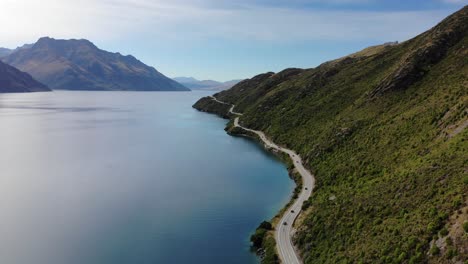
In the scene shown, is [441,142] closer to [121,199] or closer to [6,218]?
[121,199]

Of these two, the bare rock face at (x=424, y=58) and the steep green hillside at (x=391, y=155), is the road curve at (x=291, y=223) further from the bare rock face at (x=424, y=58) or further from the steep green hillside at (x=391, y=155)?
the bare rock face at (x=424, y=58)

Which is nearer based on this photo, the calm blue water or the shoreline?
the shoreline

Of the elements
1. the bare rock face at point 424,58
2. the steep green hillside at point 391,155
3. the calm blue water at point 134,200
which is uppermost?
the bare rock face at point 424,58

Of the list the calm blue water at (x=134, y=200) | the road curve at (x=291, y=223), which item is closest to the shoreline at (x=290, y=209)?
the road curve at (x=291, y=223)

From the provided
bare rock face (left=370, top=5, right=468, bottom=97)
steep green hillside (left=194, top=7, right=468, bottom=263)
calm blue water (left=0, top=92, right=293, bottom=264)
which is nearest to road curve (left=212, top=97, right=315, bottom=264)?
steep green hillside (left=194, top=7, right=468, bottom=263)

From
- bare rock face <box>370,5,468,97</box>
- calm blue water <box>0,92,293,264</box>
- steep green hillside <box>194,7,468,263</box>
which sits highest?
bare rock face <box>370,5,468,97</box>

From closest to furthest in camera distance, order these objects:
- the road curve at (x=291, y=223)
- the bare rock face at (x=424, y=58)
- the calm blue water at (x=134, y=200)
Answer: the road curve at (x=291, y=223) < the calm blue water at (x=134, y=200) < the bare rock face at (x=424, y=58)

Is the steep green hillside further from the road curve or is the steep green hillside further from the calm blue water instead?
the calm blue water
